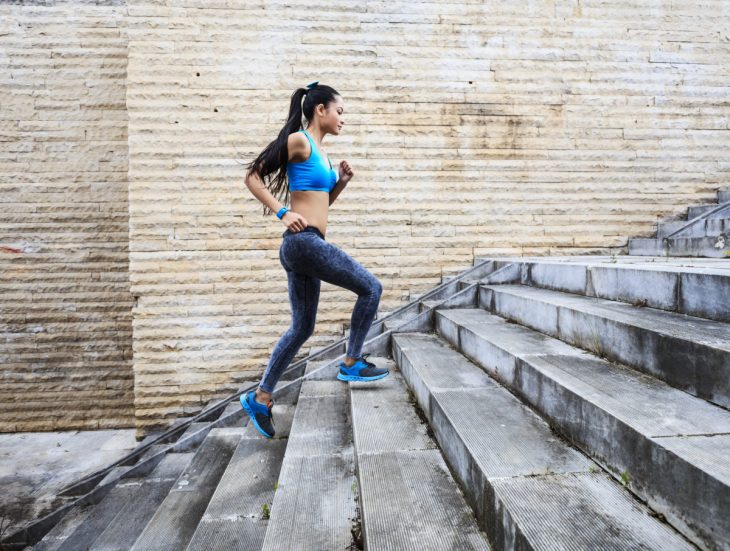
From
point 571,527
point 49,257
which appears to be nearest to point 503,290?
point 571,527

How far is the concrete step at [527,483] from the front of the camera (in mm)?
1089

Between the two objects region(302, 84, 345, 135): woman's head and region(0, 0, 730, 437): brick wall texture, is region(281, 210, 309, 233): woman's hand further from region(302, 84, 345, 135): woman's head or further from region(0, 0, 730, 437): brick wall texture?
region(0, 0, 730, 437): brick wall texture

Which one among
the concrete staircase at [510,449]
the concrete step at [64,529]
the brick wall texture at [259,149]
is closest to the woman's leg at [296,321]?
the concrete staircase at [510,449]

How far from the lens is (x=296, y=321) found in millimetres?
2400

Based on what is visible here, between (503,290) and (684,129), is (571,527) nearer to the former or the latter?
(503,290)

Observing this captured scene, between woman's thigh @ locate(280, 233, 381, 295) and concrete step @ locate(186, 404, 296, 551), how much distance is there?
44.8 inches

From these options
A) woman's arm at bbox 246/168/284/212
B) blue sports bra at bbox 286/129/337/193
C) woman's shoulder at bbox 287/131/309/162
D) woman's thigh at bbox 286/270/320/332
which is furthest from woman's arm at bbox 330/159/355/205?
woman's thigh at bbox 286/270/320/332

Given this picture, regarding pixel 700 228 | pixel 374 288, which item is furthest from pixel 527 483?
pixel 700 228

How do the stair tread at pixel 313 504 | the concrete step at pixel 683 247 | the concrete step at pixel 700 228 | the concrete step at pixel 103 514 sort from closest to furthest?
the stair tread at pixel 313 504 < the concrete step at pixel 103 514 < the concrete step at pixel 683 247 < the concrete step at pixel 700 228

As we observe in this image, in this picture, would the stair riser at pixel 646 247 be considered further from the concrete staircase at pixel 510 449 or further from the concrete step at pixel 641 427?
the concrete step at pixel 641 427

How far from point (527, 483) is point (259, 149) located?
432 centimetres

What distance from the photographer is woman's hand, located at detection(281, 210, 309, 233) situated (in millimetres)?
2217

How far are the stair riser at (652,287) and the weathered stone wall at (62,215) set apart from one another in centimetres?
499

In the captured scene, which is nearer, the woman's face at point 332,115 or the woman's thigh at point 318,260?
the woman's thigh at point 318,260
